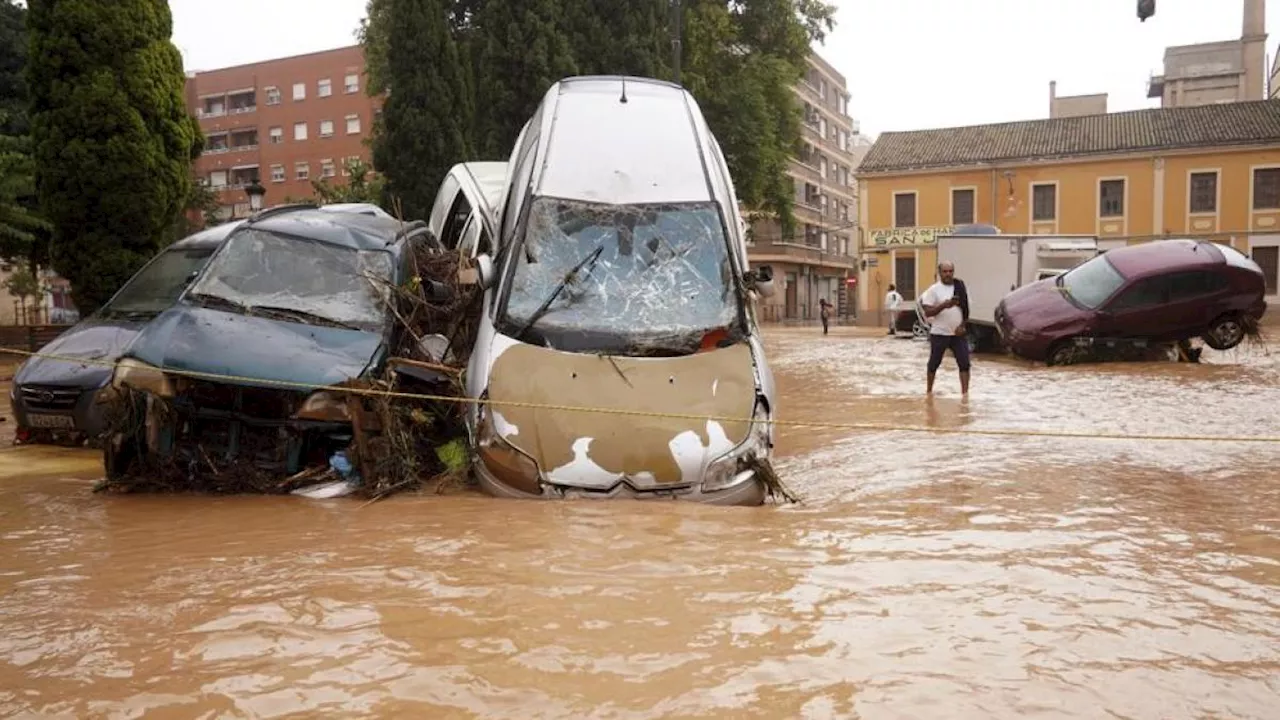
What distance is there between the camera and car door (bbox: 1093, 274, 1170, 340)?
16.8 m

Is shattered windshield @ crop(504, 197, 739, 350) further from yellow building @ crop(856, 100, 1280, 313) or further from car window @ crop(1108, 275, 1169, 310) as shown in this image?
yellow building @ crop(856, 100, 1280, 313)

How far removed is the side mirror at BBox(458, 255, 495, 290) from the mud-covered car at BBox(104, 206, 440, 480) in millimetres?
742

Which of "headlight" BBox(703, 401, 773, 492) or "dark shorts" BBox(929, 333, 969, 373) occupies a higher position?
"dark shorts" BBox(929, 333, 969, 373)

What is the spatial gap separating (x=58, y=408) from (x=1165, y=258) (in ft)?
53.7

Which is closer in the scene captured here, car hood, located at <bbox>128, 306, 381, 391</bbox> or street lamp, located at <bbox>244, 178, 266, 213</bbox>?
car hood, located at <bbox>128, 306, 381, 391</bbox>

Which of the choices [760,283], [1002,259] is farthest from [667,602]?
[1002,259]

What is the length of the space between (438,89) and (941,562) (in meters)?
20.0

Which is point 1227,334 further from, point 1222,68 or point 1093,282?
→ point 1222,68

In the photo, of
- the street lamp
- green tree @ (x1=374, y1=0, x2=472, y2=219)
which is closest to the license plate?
the street lamp

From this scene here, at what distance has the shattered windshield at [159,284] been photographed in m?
9.38

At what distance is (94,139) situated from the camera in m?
16.9

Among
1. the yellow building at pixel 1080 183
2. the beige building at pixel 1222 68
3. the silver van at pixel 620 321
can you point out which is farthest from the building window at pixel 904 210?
the silver van at pixel 620 321

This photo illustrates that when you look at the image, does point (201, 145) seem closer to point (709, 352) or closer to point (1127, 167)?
point (709, 352)

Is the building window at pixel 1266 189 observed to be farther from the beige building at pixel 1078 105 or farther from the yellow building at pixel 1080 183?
the beige building at pixel 1078 105
